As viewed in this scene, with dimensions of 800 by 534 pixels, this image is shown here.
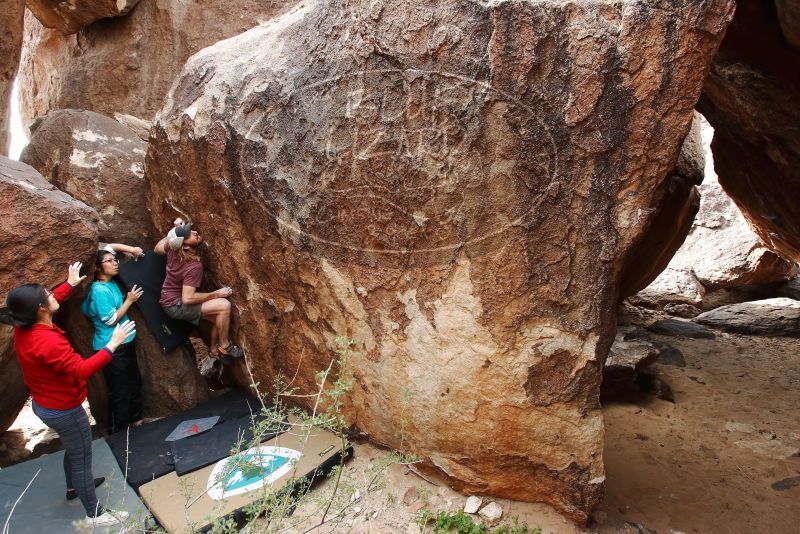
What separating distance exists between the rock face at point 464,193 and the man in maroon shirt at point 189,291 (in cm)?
41

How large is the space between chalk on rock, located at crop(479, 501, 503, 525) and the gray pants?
1858 mm

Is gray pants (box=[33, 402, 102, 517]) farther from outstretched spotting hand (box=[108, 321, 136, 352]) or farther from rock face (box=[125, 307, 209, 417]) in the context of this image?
rock face (box=[125, 307, 209, 417])

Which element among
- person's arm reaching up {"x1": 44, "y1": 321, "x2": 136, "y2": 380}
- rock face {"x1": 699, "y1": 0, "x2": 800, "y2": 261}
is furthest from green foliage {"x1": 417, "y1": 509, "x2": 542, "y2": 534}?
rock face {"x1": 699, "y1": 0, "x2": 800, "y2": 261}

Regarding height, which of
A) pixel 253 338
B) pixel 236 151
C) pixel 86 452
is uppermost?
pixel 236 151

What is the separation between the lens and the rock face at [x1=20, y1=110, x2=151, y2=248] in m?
3.96

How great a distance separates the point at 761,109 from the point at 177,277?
4.09 meters

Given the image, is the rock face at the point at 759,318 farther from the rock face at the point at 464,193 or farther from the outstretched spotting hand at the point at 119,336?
the outstretched spotting hand at the point at 119,336

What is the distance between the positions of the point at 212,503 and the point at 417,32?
2431 mm

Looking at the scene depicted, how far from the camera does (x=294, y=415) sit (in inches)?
139

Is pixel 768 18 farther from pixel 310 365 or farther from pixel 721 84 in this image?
pixel 310 365

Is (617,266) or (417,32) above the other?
(417,32)

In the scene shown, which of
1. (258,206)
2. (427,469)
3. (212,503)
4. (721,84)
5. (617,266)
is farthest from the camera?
(721,84)

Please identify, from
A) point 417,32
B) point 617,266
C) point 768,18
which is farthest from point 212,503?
point 768,18

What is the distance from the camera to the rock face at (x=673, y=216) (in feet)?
15.7
